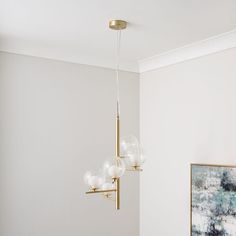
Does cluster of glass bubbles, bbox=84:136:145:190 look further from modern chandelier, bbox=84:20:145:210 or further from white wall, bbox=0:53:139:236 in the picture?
white wall, bbox=0:53:139:236

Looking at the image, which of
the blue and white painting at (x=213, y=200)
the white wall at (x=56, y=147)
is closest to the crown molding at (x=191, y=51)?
the white wall at (x=56, y=147)

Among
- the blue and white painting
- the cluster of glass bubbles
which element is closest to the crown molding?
the blue and white painting

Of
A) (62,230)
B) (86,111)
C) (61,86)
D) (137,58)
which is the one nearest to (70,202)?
(62,230)

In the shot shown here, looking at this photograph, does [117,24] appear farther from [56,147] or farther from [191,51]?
[56,147]

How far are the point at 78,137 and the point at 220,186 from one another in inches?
55.5

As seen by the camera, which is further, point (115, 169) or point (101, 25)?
point (101, 25)

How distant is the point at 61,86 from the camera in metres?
3.30

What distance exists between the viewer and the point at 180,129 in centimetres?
327

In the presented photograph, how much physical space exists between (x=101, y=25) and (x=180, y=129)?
50.1 inches

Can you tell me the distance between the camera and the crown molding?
2.82 meters

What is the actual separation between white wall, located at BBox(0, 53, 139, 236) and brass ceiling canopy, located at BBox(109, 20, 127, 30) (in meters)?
0.91

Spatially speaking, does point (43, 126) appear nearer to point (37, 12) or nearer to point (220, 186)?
point (37, 12)

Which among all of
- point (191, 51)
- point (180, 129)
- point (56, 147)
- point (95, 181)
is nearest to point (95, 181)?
point (95, 181)

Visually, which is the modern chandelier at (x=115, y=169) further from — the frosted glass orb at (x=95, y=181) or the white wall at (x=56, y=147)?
the white wall at (x=56, y=147)
